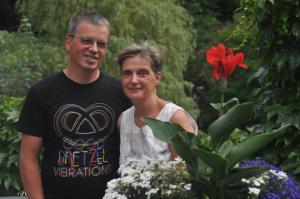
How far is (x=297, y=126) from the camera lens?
11.7 ft

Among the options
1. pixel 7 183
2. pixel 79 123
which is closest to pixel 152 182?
A: pixel 79 123

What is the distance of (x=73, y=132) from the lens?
300 centimetres

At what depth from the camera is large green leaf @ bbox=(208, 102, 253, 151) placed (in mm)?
2562

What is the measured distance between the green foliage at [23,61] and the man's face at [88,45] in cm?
593

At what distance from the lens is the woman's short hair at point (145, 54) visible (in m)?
2.86

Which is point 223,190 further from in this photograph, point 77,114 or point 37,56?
point 37,56

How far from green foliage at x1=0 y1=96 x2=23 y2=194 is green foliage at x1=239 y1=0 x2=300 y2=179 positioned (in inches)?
76.0

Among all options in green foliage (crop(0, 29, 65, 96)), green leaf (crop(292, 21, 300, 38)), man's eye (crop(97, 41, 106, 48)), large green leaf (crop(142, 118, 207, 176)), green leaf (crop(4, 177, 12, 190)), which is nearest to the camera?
large green leaf (crop(142, 118, 207, 176))

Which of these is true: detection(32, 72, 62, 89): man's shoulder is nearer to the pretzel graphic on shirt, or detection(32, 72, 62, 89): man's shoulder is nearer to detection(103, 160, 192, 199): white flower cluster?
the pretzel graphic on shirt

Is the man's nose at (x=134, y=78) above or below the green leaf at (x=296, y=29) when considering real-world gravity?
below

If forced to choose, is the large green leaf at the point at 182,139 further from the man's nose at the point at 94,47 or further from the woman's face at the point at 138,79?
the man's nose at the point at 94,47

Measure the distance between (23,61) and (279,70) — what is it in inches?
245

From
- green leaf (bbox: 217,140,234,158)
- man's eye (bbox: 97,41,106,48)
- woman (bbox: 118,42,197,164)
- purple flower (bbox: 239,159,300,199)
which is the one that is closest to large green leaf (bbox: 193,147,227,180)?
green leaf (bbox: 217,140,234,158)

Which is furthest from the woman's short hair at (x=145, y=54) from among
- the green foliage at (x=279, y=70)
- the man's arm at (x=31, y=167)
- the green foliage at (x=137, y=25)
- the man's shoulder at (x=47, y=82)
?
the green foliage at (x=137, y=25)
